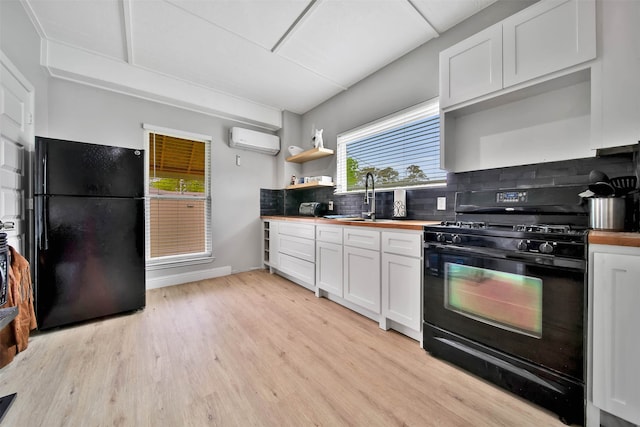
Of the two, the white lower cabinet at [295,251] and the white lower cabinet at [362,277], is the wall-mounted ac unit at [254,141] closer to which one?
the white lower cabinet at [295,251]

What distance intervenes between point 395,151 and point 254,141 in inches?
88.6

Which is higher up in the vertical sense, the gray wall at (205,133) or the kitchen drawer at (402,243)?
the gray wall at (205,133)

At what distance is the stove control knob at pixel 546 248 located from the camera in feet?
4.04

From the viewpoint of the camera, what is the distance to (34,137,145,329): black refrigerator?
6.72 ft

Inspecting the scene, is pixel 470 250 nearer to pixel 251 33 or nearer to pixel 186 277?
pixel 251 33

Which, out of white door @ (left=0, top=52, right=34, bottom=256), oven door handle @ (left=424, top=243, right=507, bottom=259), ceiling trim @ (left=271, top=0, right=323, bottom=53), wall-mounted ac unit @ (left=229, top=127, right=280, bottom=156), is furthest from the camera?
wall-mounted ac unit @ (left=229, top=127, right=280, bottom=156)

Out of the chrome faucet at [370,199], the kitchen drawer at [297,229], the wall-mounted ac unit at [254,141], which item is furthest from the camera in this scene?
the wall-mounted ac unit at [254,141]

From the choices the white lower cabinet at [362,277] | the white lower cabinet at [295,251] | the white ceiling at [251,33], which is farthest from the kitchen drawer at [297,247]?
the white ceiling at [251,33]

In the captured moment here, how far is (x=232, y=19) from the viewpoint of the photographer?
213cm

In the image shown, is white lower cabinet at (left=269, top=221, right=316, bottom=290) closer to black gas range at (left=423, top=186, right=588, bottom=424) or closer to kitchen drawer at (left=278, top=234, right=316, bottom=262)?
kitchen drawer at (left=278, top=234, right=316, bottom=262)

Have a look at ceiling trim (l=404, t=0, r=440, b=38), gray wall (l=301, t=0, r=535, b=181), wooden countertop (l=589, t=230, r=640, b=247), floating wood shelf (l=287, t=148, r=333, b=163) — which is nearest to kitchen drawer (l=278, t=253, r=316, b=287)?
gray wall (l=301, t=0, r=535, b=181)

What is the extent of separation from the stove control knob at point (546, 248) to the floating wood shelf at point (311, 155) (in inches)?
105

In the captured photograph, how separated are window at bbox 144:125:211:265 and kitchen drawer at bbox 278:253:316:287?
115 centimetres

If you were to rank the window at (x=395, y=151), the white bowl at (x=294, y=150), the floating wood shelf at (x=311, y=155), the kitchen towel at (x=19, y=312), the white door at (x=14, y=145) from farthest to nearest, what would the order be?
the white bowl at (x=294, y=150), the floating wood shelf at (x=311, y=155), the window at (x=395, y=151), the white door at (x=14, y=145), the kitchen towel at (x=19, y=312)
